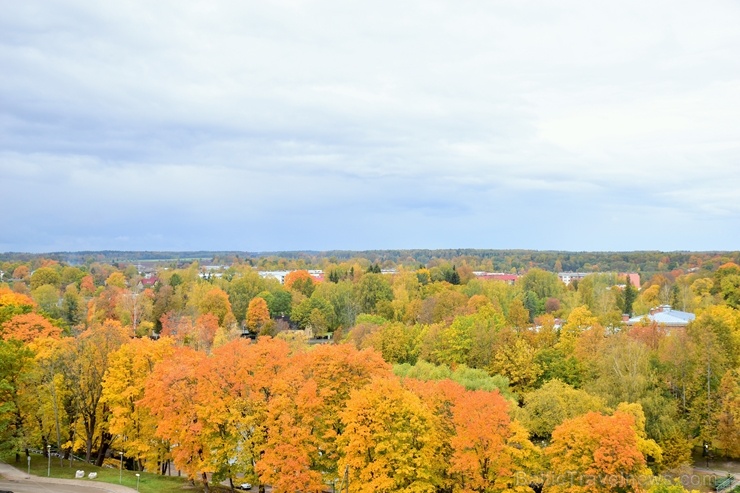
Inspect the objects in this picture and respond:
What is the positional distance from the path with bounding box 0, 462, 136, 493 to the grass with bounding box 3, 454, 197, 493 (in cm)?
69

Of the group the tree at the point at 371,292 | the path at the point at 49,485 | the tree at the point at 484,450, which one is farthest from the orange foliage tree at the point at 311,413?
the tree at the point at 371,292

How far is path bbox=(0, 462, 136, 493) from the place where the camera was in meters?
34.7

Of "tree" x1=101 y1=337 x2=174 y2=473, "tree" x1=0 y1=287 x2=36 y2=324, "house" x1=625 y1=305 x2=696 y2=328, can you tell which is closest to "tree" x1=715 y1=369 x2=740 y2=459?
"house" x1=625 y1=305 x2=696 y2=328

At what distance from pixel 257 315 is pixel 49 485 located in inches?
2556

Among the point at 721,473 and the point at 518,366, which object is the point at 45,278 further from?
the point at 721,473

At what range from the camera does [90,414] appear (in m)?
40.4

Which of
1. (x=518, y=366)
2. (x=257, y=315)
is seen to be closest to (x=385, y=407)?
(x=518, y=366)

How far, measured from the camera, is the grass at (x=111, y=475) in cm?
3672

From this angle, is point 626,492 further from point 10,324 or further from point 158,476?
point 10,324

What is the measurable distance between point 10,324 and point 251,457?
1030 inches

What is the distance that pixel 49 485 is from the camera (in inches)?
1410

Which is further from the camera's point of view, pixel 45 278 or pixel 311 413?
pixel 45 278

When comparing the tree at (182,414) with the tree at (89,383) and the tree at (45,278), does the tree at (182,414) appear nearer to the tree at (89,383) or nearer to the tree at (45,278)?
the tree at (89,383)

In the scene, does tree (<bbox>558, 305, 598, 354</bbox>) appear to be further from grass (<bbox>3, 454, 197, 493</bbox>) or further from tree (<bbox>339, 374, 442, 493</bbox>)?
grass (<bbox>3, 454, 197, 493</bbox>)
